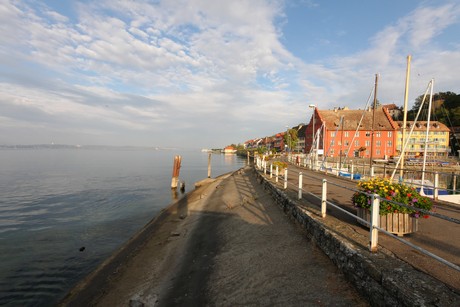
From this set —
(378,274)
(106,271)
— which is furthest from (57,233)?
(378,274)

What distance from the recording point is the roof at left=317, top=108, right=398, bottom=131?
6556 cm

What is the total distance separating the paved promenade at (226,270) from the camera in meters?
5.26

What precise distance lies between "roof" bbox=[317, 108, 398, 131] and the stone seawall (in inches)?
2487

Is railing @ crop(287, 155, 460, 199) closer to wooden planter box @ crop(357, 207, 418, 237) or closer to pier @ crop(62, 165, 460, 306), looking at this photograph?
pier @ crop(62, 165, 460, 306)

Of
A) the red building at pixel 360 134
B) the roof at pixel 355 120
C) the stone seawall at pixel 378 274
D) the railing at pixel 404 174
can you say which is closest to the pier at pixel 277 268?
the stone seawall at pixel 378 274

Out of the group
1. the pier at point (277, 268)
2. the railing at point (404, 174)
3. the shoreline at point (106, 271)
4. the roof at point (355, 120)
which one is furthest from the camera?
the roof at point (355, 120)

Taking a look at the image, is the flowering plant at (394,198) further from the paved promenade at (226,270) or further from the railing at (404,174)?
the railing at (404,174)

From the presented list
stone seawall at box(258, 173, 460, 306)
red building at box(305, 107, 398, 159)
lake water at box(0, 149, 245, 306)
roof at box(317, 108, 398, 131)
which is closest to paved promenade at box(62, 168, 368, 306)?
stone seawall at box(258, 173, 460, 306)

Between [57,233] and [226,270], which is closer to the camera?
[226,270]

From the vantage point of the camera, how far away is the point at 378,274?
161 inches

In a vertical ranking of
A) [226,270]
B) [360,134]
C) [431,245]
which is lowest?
[226,270]

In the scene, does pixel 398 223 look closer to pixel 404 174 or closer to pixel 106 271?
pixel 106 271

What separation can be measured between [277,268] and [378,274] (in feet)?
8.71

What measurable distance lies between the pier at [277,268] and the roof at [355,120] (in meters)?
60.5
